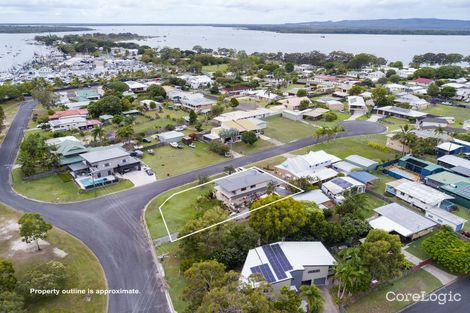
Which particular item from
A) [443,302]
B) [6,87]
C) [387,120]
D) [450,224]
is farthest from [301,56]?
[443,302]

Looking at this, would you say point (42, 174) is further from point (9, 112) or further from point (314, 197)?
point (9, 112)

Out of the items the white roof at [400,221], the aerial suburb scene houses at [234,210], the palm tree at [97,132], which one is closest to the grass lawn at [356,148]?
the aerial suburb scene houses at [234,210]

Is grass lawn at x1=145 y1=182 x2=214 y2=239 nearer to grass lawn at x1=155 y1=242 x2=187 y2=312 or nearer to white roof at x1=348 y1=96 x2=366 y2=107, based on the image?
grass lawn at x1=155 y1=242 x2=187 y2=312

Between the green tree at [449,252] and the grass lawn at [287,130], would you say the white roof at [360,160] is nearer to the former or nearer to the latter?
the grass lawn at [287,130]

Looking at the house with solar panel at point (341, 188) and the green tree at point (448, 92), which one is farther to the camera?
the green tree at point (448, 92)

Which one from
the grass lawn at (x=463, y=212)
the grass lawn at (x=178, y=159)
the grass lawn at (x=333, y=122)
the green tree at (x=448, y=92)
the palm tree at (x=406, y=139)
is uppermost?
the green tree at (x=448, y=92)

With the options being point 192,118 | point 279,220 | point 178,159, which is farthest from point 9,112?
point 279,220

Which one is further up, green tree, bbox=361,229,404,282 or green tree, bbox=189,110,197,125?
green tree, bbox=361,229,404,282

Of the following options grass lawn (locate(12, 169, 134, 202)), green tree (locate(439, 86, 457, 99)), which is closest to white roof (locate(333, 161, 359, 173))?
grass lawn (locate(12, 169, 134, 202))
